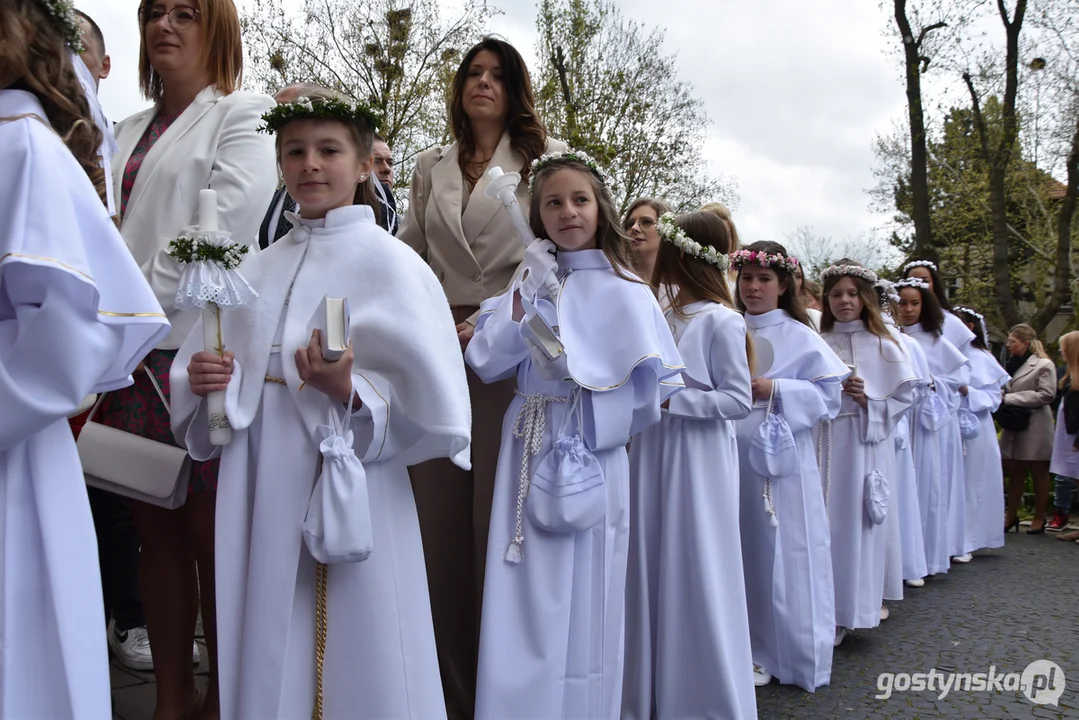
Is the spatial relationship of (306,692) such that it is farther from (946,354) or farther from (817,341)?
(946,354)

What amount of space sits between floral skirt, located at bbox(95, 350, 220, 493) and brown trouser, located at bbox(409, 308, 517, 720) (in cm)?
115

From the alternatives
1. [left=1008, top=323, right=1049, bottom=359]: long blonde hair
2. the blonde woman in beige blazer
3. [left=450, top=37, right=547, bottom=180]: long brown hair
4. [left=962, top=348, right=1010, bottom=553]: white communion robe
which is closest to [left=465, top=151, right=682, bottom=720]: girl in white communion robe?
the blonde woman in beige blazer

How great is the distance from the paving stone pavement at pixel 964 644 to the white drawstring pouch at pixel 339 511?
287 cm

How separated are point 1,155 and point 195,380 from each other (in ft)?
2.76

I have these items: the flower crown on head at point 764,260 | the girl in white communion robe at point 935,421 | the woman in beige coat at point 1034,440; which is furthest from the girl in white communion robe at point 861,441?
the woman in beige coat at point 1034,440

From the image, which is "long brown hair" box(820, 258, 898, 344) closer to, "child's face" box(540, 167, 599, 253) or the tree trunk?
"child's face" box(540, 167, 599, 253)

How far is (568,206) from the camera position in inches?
148

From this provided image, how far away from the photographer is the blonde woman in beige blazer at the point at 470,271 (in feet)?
13.6

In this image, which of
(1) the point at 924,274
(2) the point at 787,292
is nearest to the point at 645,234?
(2) the point at 787,292

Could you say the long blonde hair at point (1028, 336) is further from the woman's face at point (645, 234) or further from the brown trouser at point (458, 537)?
the brown trouser at point (458, 537)

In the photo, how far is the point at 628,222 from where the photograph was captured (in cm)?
577

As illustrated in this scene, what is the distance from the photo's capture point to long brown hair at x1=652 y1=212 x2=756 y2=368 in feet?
15.4

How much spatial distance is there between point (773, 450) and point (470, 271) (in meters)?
1.90

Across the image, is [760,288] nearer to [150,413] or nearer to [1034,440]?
[150,413]
